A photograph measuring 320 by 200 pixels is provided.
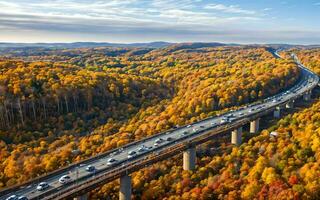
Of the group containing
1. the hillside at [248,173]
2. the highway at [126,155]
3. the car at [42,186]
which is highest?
the car at [42,186]

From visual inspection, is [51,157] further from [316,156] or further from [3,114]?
[316,156]

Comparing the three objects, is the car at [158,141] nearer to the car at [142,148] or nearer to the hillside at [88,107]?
the car at [142,148]

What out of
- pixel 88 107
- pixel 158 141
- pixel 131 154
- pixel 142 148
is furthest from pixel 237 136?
pixel 88 107

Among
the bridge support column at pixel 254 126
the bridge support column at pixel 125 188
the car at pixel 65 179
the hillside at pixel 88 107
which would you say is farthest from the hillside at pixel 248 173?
the hillside at pixel 88 107

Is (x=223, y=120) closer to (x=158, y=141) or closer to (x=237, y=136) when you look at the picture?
(x=237, y=136)

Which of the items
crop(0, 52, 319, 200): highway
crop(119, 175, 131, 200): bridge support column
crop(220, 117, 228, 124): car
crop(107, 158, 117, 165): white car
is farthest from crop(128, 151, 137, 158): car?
crop(220, 117, 228, 124): car
